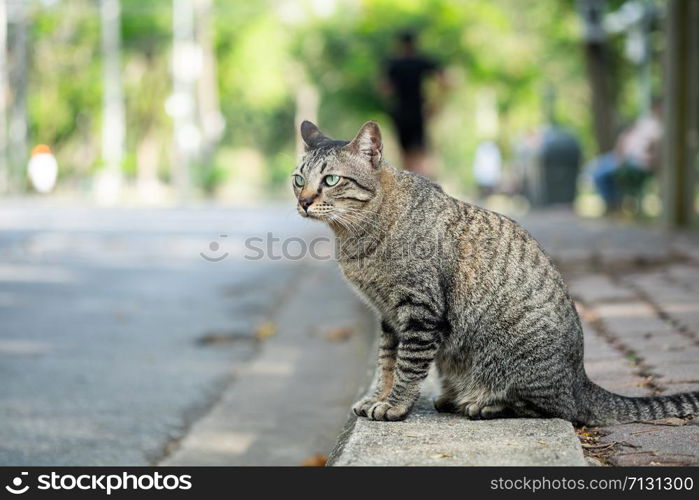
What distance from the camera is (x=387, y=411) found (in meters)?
3.74

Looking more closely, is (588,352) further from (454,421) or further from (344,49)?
(344,49)

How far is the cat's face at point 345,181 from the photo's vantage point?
4.07m

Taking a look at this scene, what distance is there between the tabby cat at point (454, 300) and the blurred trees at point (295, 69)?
966 inches

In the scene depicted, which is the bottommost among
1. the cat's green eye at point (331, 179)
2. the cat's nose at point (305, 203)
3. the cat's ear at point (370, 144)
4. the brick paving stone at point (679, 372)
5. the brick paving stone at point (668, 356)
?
the brick paving stone at point (668, 356)

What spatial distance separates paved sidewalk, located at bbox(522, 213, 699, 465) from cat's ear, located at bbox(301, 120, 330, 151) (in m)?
1.59

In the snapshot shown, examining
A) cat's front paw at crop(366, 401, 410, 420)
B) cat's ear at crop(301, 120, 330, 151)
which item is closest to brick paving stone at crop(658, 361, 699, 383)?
cat's front paw at crop(366, 401, 410, 420)

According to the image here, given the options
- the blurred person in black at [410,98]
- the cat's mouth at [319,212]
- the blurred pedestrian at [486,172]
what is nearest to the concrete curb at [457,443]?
the cat's mouth at [319,212]

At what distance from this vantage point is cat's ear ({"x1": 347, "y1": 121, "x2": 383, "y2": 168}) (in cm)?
409

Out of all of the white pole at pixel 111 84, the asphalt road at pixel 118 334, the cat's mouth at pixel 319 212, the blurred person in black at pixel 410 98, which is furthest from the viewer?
the white pole at pixel 111 84

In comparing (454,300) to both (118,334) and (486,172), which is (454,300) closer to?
(118,334)

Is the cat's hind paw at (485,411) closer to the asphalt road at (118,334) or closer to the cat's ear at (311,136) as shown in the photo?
the cat's ear at (311,136)

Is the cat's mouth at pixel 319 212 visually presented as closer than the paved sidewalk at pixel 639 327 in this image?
No

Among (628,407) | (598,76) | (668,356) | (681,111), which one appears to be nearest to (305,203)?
(628,407)

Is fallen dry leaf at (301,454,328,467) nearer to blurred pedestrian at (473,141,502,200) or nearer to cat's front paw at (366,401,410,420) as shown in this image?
cat's front paw at (366,401,410,420)
